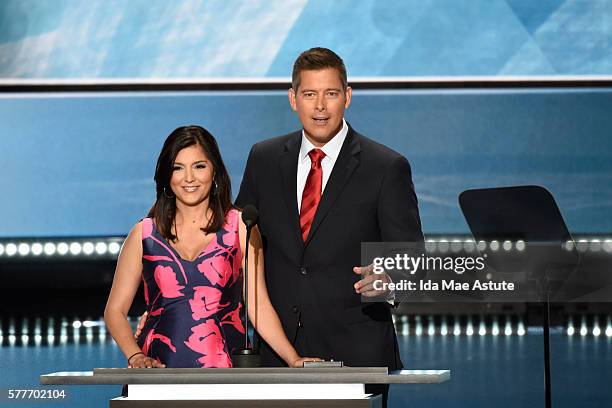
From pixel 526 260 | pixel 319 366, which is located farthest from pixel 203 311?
pixel 526 260

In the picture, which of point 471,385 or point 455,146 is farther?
point 455,146

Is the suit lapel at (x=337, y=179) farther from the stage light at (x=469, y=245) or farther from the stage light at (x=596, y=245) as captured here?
the stage light at (x=596, y=245)

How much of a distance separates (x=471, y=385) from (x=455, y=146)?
117cm

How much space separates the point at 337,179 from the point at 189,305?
58 cm

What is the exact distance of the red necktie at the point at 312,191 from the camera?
3062 millimetres

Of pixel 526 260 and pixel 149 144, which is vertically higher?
pixel 149 144

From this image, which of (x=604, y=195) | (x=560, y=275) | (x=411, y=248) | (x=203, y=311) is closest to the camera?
(x=203, y=311)

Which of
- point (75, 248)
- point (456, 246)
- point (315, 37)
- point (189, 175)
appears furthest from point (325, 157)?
point (75, 248)

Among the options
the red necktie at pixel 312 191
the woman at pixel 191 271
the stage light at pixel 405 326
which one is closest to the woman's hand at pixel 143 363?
the woman at pixel 191 271

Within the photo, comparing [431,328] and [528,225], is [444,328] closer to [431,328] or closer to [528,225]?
[431,328]

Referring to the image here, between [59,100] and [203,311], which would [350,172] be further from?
[59,100]

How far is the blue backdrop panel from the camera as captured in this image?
17.9 ft

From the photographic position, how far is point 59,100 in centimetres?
557

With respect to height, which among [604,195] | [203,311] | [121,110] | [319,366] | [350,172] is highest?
[121,110]
